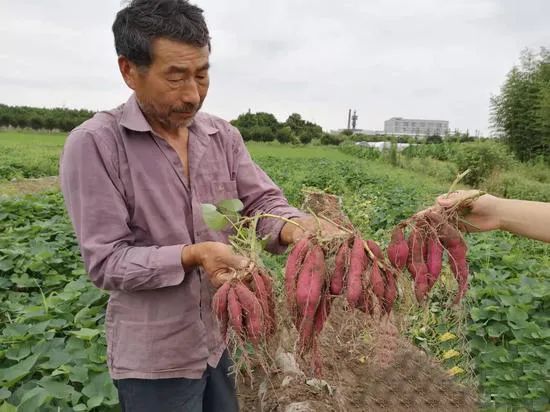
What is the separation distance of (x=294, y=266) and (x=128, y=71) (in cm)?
92

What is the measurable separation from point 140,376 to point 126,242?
1.63ft

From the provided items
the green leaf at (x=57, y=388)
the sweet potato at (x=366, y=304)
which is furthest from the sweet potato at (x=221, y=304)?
the green leaf at (x=57, y=388)

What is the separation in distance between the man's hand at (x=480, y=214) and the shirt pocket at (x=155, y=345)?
1152mm

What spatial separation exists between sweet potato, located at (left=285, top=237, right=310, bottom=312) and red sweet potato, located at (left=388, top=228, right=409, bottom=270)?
39cm

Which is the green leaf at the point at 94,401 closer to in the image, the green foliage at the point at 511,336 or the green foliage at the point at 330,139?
the green foliage at the point at 511,336

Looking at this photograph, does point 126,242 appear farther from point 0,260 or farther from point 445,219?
point 0,260

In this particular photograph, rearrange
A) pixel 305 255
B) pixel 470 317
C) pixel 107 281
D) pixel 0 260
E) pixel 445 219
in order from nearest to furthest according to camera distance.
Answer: pixel 107 281 < pixel 305 255 < pixel 445 219 < pixel 470 317 < pixel 0 260

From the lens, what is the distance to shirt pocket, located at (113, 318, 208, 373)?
73.5 inches

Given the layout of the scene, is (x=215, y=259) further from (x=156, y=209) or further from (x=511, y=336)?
(x=511, y=336)

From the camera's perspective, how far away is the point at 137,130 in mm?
1845

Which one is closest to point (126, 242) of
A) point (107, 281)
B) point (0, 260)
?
point (107, 281)

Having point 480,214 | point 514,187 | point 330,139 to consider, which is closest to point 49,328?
point 480,214

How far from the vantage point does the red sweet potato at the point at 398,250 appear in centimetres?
202

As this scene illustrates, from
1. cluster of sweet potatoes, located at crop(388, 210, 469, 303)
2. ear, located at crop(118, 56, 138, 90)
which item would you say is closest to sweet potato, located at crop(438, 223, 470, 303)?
cluster of sweet potatoes, located at crop(388, 210, 469, 303)
